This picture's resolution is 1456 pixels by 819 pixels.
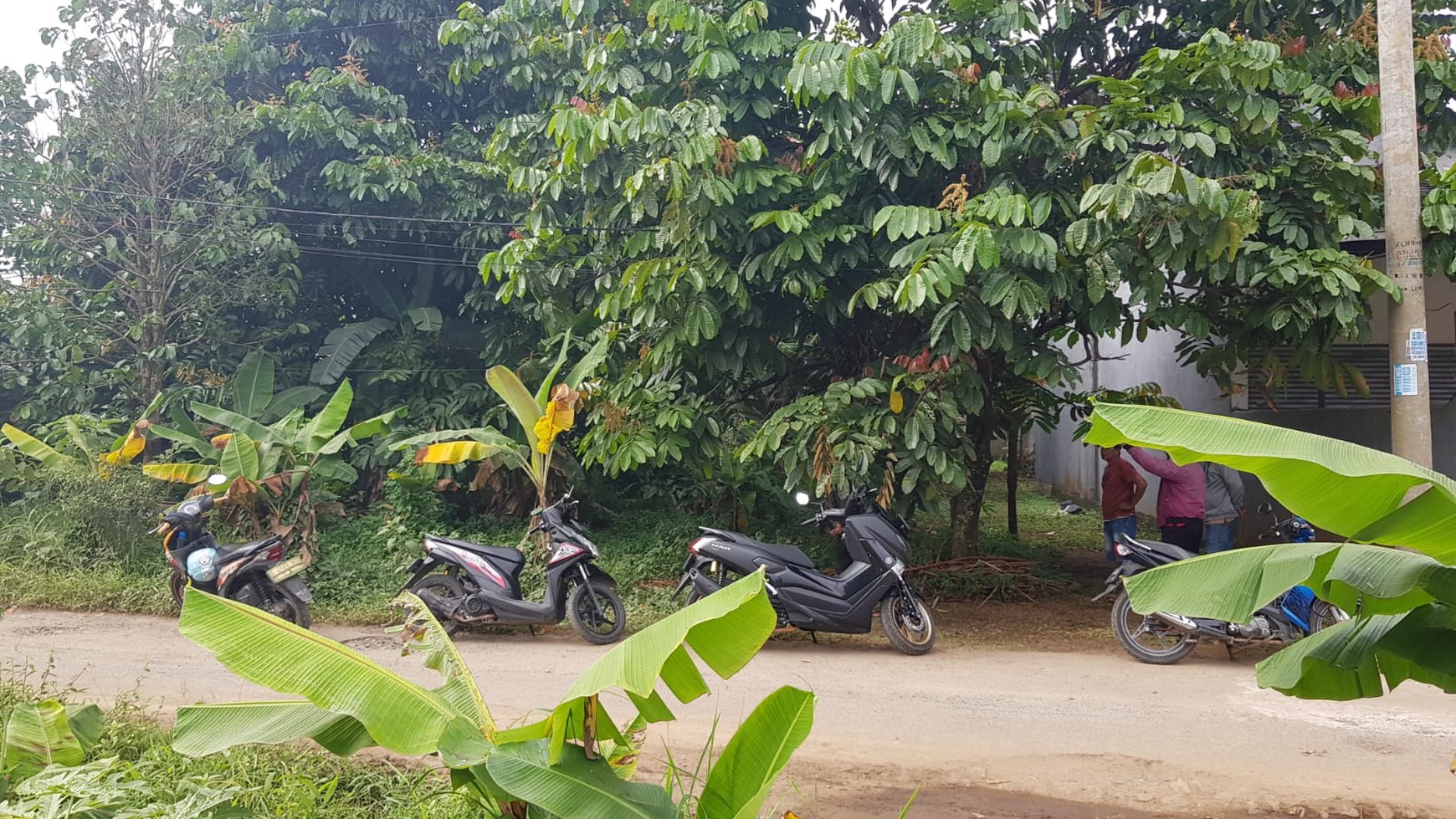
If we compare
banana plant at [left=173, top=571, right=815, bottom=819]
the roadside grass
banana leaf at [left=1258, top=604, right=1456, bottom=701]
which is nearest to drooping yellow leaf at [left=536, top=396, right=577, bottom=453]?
the roadside grass

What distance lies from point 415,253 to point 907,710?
8.50 metres

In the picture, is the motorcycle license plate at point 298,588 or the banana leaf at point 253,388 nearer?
the motorcycle license plate at point 298,588

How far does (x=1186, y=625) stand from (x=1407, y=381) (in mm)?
1928

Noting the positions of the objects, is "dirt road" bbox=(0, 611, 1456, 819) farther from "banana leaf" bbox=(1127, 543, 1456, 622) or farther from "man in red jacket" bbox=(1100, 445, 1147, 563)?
"banana leaf" bbox=(1127, 543, 1456, 622)

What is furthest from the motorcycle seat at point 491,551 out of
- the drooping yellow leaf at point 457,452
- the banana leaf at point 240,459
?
the banana leaf at point 240,459

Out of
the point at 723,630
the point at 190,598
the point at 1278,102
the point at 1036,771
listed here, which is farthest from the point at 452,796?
the point at 1278,102

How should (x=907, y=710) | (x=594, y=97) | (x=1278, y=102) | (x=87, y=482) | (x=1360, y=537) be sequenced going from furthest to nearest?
(x=87, y=482) → (x=594, y=97) → (x=1278, y=102) → (x=907, y=710) → (x=1360, y=537)

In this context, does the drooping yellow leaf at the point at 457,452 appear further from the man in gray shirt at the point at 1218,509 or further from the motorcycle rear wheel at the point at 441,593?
the man in gray shirt at the point at 1218,509

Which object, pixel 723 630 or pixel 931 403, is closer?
pixel 723 630

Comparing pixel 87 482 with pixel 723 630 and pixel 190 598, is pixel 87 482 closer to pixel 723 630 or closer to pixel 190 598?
pixel 190 598

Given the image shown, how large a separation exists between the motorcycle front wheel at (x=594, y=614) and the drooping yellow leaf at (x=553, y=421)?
5.02 feet

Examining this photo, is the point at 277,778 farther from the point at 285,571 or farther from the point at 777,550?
the point at 285,571

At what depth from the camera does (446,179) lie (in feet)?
35.3

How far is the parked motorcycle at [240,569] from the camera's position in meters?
7.27
